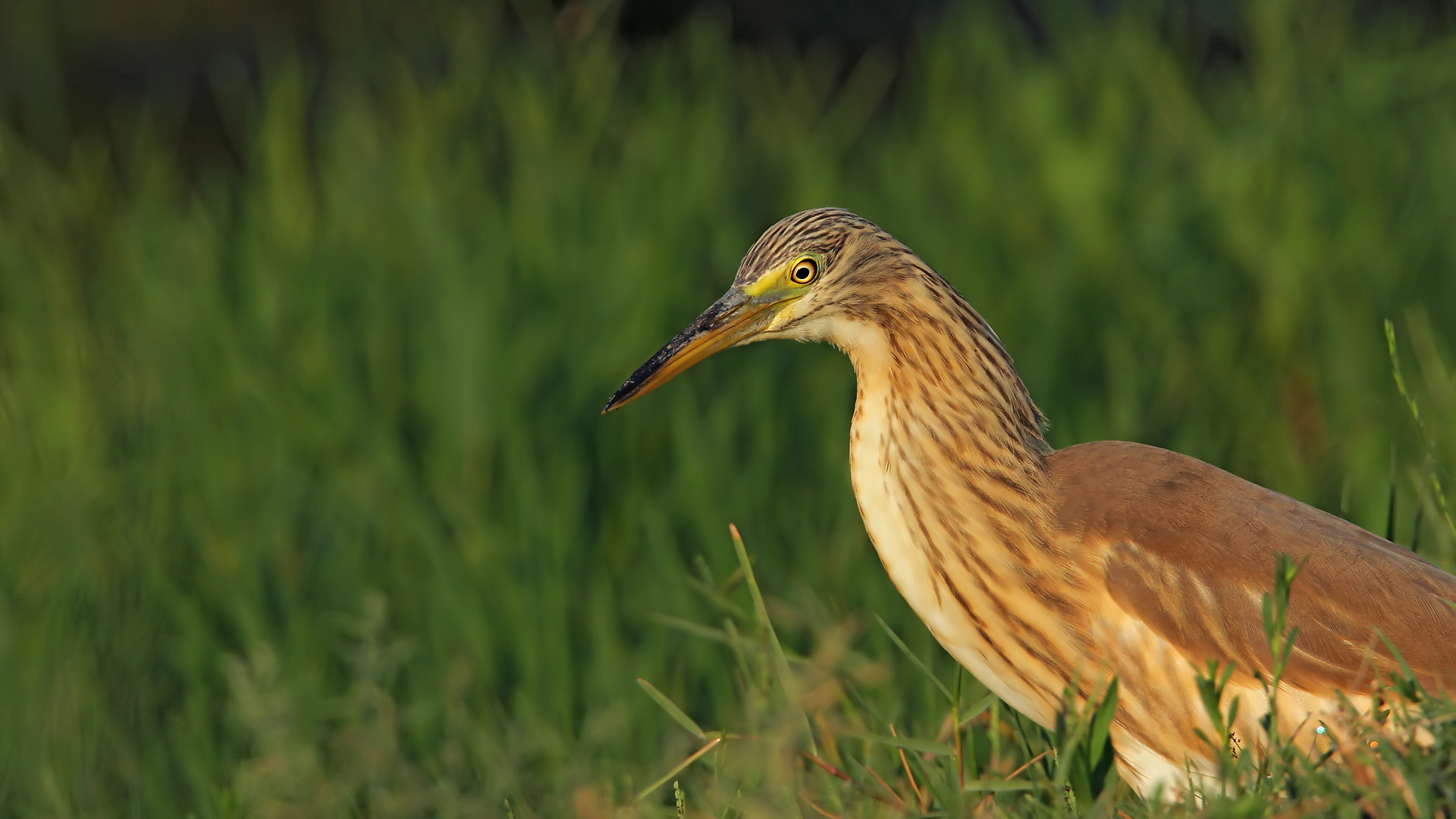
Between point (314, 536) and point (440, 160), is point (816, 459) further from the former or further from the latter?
point (440, 160)

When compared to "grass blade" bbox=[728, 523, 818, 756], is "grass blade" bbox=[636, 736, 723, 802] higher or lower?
lower

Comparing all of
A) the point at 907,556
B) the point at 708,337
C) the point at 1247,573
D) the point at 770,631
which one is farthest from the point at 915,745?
the point at 708,337

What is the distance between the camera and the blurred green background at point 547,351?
3713 millimetres

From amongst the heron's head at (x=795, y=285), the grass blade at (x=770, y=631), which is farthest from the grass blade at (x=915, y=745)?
the heron's head at (x=795, y=285)

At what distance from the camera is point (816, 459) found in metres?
4.49

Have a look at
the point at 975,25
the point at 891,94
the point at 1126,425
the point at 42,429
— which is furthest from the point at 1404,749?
the point at 891,94

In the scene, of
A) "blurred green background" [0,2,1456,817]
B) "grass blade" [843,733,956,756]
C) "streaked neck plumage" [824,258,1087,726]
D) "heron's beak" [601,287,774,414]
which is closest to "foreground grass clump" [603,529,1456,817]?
"grass blade" [843,733,956,756]

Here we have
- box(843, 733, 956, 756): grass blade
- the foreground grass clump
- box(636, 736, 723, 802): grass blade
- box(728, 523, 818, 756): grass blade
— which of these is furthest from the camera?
box(728, 523, 818, 756): grass blade

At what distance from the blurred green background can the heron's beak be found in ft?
1.81

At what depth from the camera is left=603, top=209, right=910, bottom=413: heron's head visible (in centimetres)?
293

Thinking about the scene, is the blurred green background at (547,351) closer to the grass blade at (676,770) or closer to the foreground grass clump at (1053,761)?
the grass blade at (676,770)

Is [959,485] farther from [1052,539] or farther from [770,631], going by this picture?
[770,631]

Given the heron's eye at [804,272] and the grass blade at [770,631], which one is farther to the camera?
the heron's eye at [804,272]

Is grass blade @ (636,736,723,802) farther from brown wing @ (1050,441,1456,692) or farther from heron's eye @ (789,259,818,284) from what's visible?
heron's eye @ (789,259,818,284)
